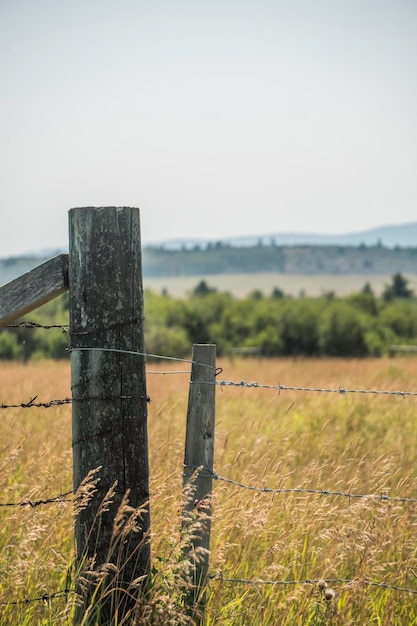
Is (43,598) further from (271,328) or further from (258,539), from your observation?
(271,328)

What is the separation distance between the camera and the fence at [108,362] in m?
3.18

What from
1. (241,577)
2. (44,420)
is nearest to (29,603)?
(241,577)

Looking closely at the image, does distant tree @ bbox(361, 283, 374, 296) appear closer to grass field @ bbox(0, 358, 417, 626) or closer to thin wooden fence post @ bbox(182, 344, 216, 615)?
grass field @ bbox(0, 358, 417, 626)

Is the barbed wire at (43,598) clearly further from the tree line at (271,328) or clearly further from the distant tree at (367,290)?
the distant tree at (367,290)

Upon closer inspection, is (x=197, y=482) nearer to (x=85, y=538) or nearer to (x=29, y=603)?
(x=85, y=538)

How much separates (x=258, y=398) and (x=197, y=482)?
9621 millimetres

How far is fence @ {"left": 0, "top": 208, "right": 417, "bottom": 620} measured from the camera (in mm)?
3180

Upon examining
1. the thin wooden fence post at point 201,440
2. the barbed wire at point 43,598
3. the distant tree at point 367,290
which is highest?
the distant tree at point 367,290

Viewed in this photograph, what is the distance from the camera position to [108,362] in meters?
3.18

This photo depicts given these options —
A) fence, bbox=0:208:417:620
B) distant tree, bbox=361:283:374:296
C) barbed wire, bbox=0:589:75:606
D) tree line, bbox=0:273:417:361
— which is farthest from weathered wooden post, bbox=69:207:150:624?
distant tree, bbox=361:283:374:296

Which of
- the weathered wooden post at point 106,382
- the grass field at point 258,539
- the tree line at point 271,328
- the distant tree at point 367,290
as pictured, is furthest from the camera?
the distant tree at point 367,290

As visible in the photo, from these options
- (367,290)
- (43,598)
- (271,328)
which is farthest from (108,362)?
(367,290)

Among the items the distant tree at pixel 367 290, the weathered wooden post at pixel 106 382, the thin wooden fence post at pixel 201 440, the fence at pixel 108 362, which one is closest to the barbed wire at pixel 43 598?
the fence at pixel 108 362

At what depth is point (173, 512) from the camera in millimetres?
3695
